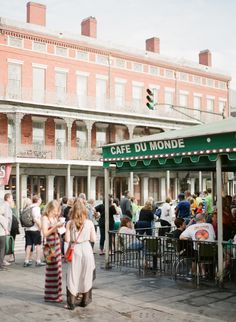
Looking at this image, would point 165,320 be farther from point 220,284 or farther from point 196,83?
point 196,83

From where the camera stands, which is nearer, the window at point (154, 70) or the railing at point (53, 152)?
the railing at point (53, 152)

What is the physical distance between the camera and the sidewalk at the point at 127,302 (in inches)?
265

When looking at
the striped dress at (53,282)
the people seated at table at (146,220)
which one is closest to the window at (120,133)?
the people seated at table at (146,220)

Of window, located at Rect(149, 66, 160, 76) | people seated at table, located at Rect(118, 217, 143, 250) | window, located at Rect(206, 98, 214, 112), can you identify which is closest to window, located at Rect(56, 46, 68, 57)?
window, located at Rect(149, 66, 160, 76)

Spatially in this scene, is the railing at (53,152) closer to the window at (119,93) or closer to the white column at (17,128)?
the white column at (17,128)

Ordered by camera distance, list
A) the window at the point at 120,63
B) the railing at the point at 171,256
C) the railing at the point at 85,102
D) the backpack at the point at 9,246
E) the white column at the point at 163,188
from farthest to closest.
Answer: the white column at the point at 163,188 → the window at the point at 120,63 → the railing at the point at 85,102 → the backpack at the point at 9,246 → the railing at the point at 171,256

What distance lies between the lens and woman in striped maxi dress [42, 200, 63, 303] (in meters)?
7.58

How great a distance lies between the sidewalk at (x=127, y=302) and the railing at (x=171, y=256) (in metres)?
0.49

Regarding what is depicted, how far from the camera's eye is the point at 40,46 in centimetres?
3073

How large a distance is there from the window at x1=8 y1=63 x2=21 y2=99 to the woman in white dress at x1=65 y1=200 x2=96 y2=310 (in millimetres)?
22833

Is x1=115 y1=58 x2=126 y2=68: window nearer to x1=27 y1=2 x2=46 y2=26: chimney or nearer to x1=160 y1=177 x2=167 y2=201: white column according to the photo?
x1=27 y1=2 x2=46 y2=26: chimney

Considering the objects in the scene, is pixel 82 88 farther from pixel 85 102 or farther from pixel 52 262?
pixel 52 262

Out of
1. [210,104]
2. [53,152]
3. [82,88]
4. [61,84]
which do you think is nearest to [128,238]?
[53,152]

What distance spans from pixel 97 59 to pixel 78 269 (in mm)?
27972
